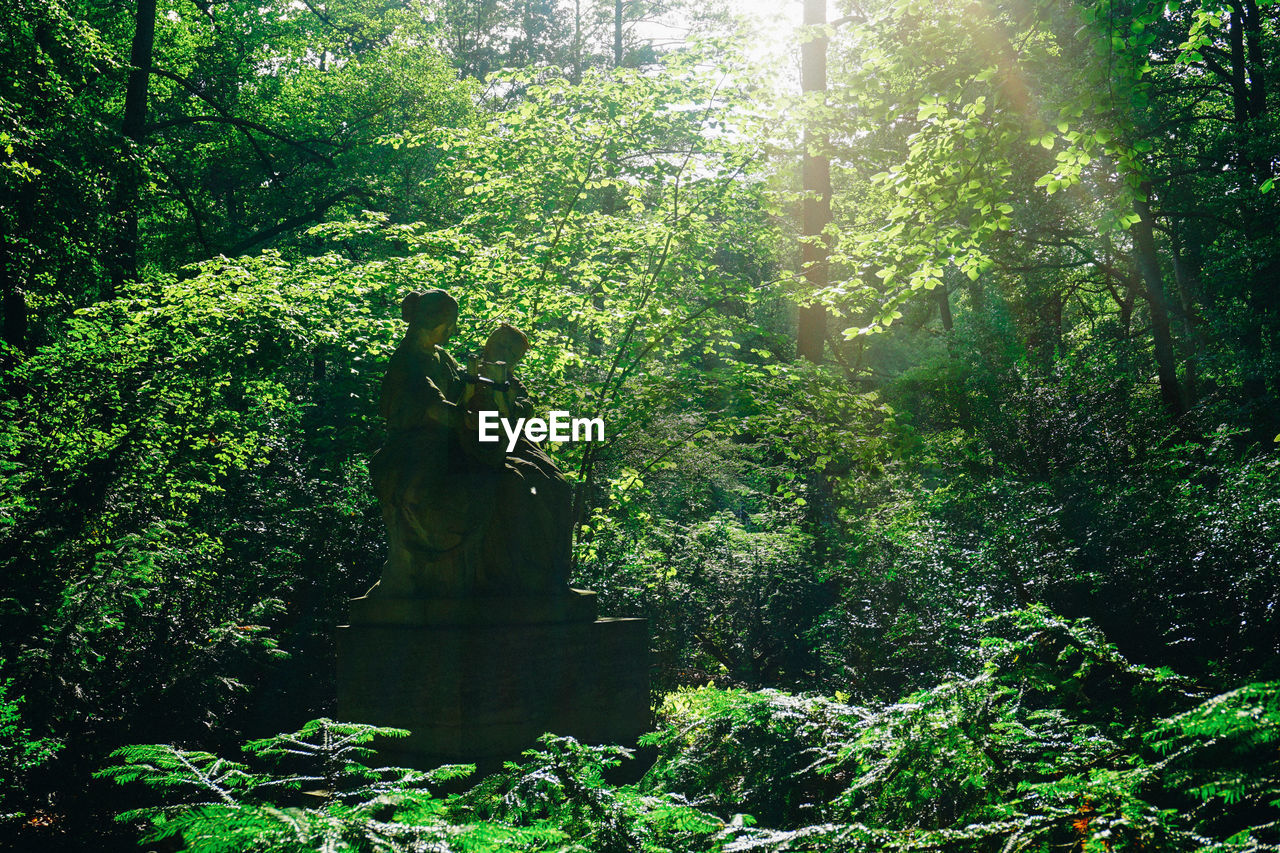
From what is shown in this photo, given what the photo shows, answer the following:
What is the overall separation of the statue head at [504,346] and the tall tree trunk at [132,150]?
7530mm

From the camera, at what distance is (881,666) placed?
8.57m

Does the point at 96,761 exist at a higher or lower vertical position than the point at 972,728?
lower

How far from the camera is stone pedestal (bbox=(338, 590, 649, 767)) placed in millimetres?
5117

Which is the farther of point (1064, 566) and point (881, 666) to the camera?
point (881, 666)

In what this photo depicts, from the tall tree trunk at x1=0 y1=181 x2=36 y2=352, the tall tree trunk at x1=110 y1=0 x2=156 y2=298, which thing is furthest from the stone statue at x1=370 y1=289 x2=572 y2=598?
the tall tree trunk at x1=110 y1=0 x2=156 y2=298

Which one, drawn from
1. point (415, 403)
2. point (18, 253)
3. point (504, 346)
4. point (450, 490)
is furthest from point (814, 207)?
point (18, 253)

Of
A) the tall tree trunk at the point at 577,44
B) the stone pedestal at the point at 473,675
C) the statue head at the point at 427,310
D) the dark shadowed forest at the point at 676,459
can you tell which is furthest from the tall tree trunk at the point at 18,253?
the tall tree trunk at the point at 577,44

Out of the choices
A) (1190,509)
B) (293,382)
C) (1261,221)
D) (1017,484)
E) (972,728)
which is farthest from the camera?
(293,382)

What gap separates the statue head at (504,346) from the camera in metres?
6.25

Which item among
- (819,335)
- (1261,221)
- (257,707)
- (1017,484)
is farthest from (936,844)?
(1261,221)

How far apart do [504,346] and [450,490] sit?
4.28 feet

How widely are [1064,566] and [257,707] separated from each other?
8.07 metres

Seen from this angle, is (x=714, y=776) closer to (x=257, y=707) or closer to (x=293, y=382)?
(x=257, y=707)

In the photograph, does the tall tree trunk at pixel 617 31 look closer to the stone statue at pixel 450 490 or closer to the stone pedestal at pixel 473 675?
the stone statue at pixel 450 490
